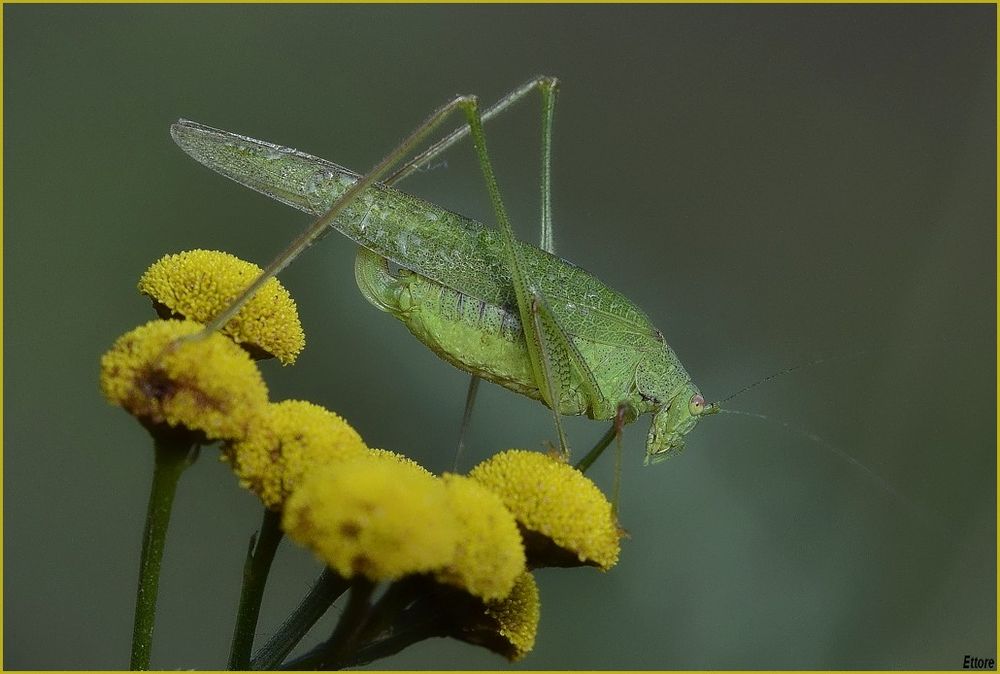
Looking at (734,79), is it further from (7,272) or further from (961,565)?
(7,272)

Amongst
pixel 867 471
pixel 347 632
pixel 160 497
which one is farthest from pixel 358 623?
pixel 867 471

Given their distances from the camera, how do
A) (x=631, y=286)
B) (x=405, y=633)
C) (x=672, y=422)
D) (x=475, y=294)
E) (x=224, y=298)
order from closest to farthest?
(x=405, y=633), (x=224, y=298), (x=475, y=294), (x=672, y=422), (x=631, y=286)

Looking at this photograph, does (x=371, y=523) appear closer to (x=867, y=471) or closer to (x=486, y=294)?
(x=486, y=294)

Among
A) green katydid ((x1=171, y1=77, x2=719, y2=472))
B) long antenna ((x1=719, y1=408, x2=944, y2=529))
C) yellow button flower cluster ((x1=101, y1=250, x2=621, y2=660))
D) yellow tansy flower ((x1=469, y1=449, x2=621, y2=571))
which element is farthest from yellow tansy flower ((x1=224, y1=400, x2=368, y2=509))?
long antenna ((x1=719, y1=408, x2=944, y2=529))

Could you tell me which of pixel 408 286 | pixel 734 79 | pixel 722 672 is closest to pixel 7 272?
pixel 408 286

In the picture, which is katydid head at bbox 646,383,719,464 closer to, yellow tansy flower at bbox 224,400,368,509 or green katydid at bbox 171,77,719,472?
green katydid at bbox 171,77,719,472
